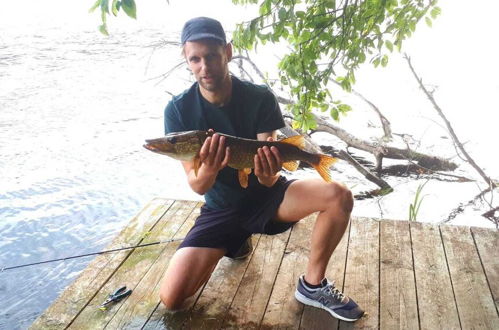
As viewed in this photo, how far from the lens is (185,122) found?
286cm

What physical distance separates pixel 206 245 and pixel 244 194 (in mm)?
419

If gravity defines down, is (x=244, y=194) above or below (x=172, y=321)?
above

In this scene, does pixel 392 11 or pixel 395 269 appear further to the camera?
pixel 392 11

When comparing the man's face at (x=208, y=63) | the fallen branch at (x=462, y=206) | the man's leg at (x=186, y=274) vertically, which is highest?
the man's face at (x=208, y=63)

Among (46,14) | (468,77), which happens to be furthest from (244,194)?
(46,14)

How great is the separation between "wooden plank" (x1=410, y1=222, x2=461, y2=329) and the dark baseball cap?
6.84 ft

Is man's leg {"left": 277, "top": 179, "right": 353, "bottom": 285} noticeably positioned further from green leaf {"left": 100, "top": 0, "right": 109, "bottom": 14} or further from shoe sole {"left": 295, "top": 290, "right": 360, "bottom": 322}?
green leaf {"left": 100, "top": 0, "right": 109, "bottom": 14}

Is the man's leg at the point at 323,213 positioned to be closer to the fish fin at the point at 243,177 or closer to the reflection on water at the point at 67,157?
the fish fin at the point at 243,177

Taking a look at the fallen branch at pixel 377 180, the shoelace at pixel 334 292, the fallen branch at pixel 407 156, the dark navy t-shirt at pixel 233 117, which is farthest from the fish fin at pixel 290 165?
the fallen branch at pixel 407 156

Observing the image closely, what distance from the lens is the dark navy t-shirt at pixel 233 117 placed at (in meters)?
2.85

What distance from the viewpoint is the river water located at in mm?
4891

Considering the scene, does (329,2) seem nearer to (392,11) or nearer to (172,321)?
(392,11)

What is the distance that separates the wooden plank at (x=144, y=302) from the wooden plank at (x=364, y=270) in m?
1.14

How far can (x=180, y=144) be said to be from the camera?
2.43 meters
